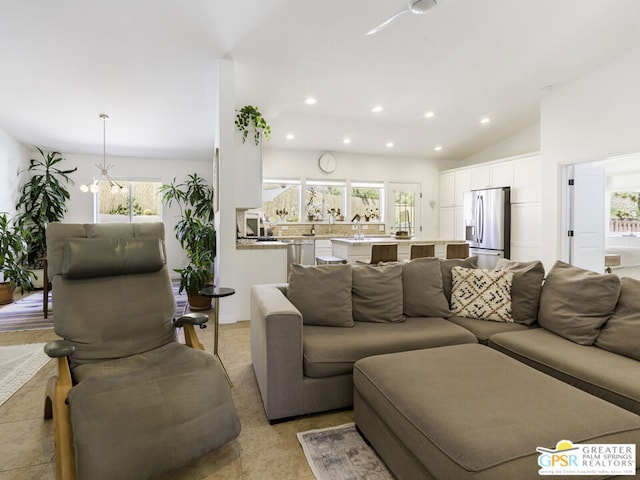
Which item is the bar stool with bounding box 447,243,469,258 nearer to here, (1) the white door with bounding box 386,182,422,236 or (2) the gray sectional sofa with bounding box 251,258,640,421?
(2) the gray sectional sofa with bounding box 251,258,640,421


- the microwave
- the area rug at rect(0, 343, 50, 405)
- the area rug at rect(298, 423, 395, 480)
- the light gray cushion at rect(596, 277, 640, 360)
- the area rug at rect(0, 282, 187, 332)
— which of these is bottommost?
the area rug at rect(298, 423, 395, 480)

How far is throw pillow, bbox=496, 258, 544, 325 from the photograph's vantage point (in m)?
2.54

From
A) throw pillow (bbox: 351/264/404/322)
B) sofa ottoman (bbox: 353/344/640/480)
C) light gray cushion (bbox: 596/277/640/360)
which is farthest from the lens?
throw pillow (bbox: 351/264/404/322)

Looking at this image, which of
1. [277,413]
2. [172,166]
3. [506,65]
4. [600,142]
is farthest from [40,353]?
[600,142]

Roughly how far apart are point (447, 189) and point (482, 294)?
214 inches

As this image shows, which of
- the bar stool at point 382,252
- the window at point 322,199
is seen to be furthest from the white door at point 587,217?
the window at point 322,199

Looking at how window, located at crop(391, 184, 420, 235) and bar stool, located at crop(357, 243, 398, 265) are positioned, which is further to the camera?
window, located at crop(391, 184, 420, 235)

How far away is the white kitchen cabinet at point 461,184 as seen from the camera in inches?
276

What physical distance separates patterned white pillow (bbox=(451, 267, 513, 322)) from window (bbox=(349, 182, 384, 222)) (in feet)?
15.6

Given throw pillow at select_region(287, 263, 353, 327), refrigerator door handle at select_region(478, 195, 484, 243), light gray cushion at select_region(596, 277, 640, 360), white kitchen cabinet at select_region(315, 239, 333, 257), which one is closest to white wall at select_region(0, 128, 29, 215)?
Result: white kitchen cabinet at select_region(315, 239, 333, 257)

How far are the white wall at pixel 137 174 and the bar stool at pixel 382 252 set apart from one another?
4.41m

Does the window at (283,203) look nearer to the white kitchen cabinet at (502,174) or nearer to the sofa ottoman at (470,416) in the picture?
the white kitchen cabinet at (502,174)

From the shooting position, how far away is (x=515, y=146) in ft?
21.7

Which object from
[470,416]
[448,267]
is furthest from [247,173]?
[470,416]
